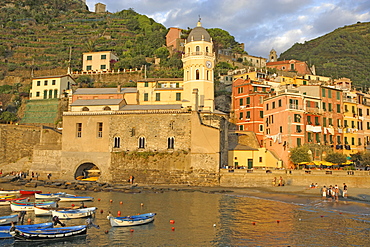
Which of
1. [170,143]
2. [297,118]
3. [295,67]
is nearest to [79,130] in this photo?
[170,143]

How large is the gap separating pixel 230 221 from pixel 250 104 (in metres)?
35.5

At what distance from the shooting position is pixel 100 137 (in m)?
50.0

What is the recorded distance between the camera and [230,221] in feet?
89.4

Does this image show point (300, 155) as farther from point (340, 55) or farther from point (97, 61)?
point (340, 55)

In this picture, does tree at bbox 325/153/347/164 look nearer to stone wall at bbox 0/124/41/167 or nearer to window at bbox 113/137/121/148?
window at bbox 113/137/121/148

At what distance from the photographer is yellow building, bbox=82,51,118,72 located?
8262cm

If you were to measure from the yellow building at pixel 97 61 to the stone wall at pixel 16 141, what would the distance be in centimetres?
2715

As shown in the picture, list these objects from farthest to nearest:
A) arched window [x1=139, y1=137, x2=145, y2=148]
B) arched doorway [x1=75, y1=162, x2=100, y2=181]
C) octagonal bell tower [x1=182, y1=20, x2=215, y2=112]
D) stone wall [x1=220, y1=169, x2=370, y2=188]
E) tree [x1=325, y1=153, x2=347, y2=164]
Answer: octagonal bell tower [x1=182, y1=20, x2=215, y2=112], arched doorway [x1=75, y1=162, x2=100, y2=181], arched window [x1=139, y1=137, x2=145, y2=148], tree [x1=325, y1=153, x2=347, y2=164], stone wall [x1=220, y1=169, x2=370, y2=188]

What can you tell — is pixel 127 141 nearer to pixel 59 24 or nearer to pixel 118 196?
pixel 118 196

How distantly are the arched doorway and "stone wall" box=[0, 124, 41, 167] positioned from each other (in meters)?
9.98

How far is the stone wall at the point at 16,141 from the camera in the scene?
56188 millimetres

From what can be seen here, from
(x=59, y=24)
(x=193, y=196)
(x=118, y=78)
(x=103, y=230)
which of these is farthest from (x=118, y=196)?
(x=59, y=24)

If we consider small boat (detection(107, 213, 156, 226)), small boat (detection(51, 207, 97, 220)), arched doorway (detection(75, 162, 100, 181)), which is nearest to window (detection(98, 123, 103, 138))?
arched doorway (detection(75, 162, 100, 181))

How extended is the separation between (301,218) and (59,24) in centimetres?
10637
